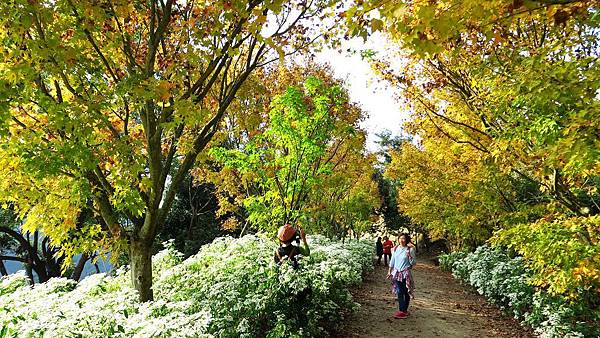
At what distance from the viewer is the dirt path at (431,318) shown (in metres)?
8.52

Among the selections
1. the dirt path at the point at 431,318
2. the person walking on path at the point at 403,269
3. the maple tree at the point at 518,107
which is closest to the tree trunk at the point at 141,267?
the dirt path at the point at 431,318

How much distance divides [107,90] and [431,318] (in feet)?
27.0

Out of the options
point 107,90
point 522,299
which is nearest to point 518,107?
point 522,299

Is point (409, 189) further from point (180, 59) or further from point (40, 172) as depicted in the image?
point (40, 172)

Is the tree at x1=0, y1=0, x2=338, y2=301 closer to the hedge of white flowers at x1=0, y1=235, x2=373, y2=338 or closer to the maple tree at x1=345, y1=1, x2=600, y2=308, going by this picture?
the hedge of white flowers at x1=0, y1=235, x2=373, y2=338

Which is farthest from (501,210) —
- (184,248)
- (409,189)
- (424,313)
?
(184,248)

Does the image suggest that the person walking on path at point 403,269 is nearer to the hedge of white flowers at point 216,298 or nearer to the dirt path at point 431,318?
the dirt path at point 431,318

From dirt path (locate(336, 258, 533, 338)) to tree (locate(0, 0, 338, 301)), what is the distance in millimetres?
4668

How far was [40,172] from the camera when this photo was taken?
15.7ft

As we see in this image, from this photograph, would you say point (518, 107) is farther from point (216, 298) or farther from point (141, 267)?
point (141, 267)

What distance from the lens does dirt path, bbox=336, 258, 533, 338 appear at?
8.52 m

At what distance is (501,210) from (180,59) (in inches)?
456

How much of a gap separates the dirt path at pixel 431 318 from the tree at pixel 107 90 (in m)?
4.67

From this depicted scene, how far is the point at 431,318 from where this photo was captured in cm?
961
